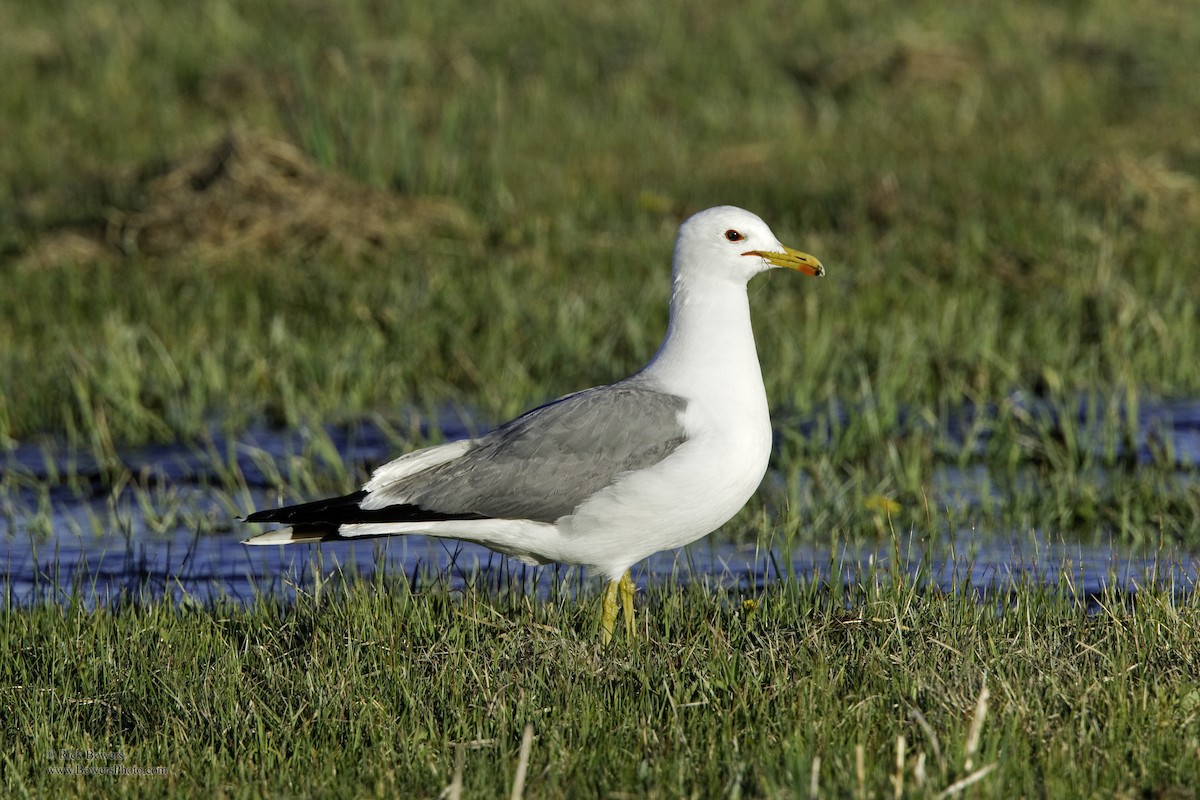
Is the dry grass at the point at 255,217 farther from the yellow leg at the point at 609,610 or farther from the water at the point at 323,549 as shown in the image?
the yellow leg at the point at 609,610

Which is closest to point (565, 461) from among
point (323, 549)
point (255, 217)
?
point (323, 549)

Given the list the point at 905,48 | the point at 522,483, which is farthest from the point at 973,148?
the point at 522,483

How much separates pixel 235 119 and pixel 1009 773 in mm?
11057

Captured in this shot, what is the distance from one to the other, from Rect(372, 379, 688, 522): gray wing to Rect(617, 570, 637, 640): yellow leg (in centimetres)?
36

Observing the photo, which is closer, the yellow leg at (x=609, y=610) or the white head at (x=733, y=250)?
the yellow leg at (x=609, y=610)

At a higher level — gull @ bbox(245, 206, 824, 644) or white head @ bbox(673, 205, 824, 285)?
white head @ bbox(673, 205, 824, 285)

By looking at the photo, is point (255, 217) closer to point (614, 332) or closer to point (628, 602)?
point (614, 332)

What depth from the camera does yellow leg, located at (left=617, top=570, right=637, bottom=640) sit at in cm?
511

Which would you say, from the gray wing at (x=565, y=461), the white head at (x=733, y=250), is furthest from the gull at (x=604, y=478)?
the white head at (x=733, y=250)

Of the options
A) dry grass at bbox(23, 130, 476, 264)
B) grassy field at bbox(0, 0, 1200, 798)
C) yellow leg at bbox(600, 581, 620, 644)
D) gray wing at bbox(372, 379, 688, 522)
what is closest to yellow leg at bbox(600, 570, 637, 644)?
yellow leg at bbox(600, 581, 620, 644)

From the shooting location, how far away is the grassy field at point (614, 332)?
4.28 meters

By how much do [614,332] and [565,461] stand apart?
3722 millimetres

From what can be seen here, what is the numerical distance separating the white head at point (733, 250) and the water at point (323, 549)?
96cm

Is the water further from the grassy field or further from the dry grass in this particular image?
the dry grass
